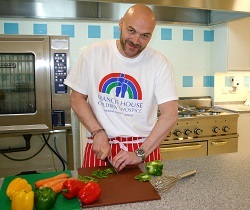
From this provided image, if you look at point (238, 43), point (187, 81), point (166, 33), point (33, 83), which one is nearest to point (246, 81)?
point (238, 43)

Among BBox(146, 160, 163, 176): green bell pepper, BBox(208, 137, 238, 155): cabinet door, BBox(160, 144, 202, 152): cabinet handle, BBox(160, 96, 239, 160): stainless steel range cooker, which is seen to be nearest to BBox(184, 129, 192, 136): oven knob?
BBox(160, 96, 239, 160): stainless steel range cooker

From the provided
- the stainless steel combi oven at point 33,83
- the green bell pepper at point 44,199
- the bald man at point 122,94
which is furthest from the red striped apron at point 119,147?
the stainless steel combi oven at point 33,83

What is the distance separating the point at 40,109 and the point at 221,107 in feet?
6.76

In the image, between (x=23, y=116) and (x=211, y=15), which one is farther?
(x=211, y=15)

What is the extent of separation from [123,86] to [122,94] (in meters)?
0.04

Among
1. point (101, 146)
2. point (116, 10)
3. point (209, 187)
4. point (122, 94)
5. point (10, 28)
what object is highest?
point (116, 10)

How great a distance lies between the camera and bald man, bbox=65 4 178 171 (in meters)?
1.58

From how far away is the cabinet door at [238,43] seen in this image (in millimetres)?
3189

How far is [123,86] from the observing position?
1583 millimetres

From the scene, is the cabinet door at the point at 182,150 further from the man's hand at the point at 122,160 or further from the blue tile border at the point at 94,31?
the man's hand at the point at 122,160

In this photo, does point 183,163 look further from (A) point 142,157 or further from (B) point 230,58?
(B) point 230,58

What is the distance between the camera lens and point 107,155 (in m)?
1.38

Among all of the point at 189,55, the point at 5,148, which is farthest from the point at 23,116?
the point at 189,55

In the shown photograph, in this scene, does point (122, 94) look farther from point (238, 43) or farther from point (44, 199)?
point (238, 43)
